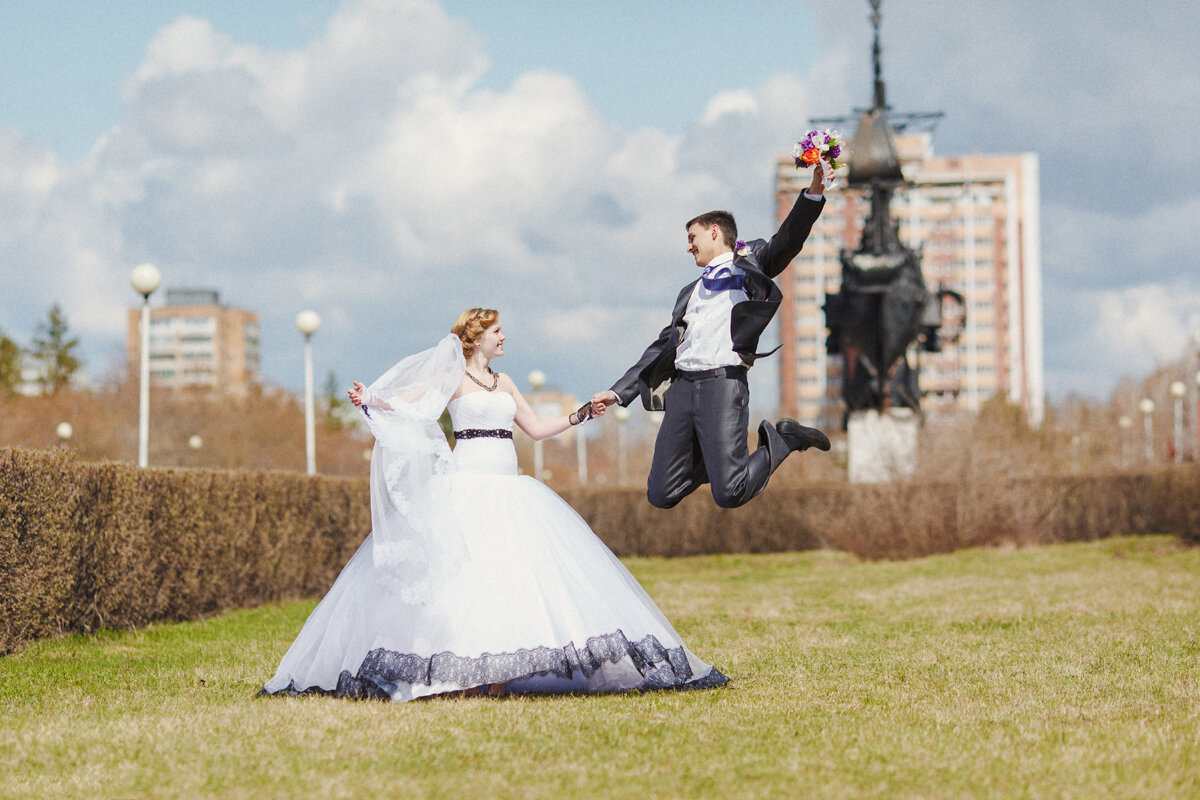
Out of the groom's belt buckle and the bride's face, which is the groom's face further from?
the bride's face

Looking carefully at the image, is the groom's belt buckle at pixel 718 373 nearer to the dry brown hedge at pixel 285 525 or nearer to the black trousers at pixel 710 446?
the black trousers at pixel 710 446

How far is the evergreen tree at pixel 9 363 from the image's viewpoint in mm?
71000

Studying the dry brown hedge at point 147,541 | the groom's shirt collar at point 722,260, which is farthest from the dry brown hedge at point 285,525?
the groom's shirt collar at point 722,260

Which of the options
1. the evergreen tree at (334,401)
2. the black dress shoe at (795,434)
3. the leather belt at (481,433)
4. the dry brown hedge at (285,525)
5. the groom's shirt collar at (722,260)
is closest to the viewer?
the groom's shirt collar at (722,260)

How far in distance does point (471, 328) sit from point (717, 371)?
1641 millimetres

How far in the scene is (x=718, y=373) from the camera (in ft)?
23.9

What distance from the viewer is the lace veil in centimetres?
716

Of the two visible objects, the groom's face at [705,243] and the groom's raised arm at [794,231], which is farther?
the groom's face at [705,243]

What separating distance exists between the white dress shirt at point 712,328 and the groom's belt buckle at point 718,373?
2 cm

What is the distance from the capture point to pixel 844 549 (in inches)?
1029

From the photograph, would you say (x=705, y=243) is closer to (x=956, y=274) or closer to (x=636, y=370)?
(x=636, y=370)

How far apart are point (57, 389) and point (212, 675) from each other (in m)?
64.1

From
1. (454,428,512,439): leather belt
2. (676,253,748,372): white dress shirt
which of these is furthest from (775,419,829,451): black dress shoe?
(454,428,512,439): leather belt

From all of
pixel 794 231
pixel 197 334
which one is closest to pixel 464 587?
pixel 794 231
